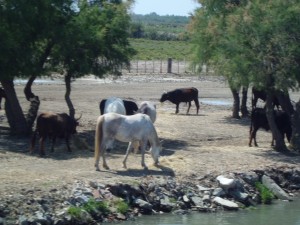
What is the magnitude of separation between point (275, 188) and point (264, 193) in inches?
22.0

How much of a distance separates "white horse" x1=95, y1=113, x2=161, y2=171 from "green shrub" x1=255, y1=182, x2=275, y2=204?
113 inches

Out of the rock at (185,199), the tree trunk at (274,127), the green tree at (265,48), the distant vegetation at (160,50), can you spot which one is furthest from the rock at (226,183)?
the distant vegetation at (160,50)

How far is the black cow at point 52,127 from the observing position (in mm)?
23594

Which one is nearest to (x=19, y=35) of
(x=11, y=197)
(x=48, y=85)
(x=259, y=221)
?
(x=11, y=197)

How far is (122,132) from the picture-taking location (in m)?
21.8

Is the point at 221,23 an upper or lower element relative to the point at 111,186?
upper

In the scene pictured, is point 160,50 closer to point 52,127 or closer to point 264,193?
point 52,127

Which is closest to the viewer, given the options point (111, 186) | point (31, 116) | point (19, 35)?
point (111, 186)

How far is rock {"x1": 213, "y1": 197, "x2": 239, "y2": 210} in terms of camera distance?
21.1 meters

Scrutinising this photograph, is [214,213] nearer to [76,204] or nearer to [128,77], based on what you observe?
[76,204]

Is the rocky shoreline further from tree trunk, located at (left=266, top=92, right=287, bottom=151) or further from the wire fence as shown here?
the wire fence

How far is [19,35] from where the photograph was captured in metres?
24.8

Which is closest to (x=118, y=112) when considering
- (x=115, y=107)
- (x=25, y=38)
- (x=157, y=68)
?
(x=115, y=107)

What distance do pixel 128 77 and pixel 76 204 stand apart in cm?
4190
